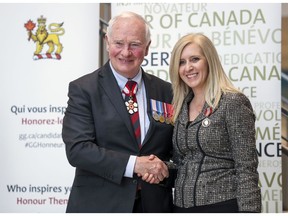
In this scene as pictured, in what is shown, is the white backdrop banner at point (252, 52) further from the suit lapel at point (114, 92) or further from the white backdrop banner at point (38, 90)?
the suit lapel at point (114, 92)

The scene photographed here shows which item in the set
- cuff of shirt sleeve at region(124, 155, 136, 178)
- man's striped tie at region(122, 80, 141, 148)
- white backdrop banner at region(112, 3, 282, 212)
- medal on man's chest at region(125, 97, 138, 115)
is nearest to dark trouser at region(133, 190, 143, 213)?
cuff of shirt sleeve at region(124, 155, 136, 178)

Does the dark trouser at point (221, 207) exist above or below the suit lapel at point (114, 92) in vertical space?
below

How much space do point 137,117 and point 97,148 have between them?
279mm

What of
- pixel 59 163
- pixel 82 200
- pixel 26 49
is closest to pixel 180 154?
pixel 82 200

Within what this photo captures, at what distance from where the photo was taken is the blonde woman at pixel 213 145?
2.33 m

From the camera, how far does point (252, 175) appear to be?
2312mm

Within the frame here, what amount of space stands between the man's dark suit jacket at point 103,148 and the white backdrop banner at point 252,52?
1.75 m

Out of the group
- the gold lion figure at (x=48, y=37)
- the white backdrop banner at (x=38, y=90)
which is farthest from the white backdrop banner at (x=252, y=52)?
the gold lion figure at (x=48, y=37)

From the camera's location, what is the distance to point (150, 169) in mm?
2412

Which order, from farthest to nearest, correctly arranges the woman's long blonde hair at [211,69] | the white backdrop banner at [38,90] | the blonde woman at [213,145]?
the white backdrop banner at [38,90] < the woman's long blonde hair at [211,69] < the blonde woman at [213,145]

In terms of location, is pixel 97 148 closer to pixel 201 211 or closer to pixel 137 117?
pixel 137 117

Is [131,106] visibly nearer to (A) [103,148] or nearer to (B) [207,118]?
(A) [103,148]

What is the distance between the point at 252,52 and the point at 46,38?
1.80 metres

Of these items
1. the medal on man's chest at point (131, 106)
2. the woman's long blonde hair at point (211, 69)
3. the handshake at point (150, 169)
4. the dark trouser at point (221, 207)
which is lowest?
the dark trouser at point (221, 207)
